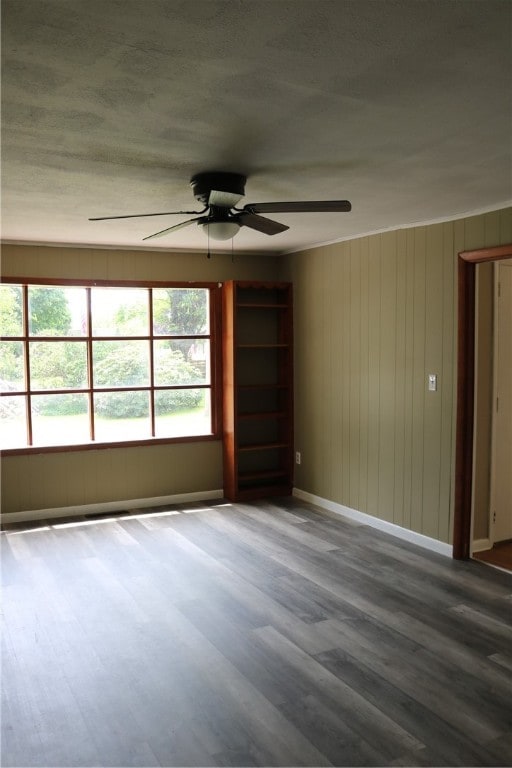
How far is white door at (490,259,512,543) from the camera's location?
15.8 feet

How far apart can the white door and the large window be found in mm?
2841

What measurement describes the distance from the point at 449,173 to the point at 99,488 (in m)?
4.23

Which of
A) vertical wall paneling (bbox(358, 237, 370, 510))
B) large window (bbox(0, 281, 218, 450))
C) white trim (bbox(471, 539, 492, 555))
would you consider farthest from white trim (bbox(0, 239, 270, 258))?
white trim (bbox(471, 539, 492, 555))

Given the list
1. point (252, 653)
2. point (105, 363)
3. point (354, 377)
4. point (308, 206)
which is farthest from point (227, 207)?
point (105, 363)

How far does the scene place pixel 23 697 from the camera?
289 centimetres

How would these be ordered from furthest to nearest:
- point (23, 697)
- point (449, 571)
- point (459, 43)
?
point (449, 571)
point (23, 697)
point (459, 43)

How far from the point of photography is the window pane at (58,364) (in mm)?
5891

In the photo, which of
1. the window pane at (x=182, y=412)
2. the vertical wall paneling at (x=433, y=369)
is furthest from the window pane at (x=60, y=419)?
the vertical wall paneling at (x=433, y=369)

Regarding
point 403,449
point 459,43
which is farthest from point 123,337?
point 459,43

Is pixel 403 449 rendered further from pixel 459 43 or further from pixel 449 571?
pixel 459 43

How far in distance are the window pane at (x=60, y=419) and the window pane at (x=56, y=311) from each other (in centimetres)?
61

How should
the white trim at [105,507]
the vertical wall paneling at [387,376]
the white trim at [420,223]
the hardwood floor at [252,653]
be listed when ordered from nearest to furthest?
1. the hardwood floor at [252,653]
2. the white trim at [420,223]
3. the vertical wall paneling at [387,376]
4. the white trim at [105,507]

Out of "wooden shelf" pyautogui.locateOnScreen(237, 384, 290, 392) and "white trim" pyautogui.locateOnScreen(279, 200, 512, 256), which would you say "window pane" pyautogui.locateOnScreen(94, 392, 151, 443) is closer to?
"wooden shelf" pyautogui.locateOnScreen(237, 384, 290, 392)

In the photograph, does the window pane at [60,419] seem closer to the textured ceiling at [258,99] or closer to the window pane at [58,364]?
the window pane at [58,364]
